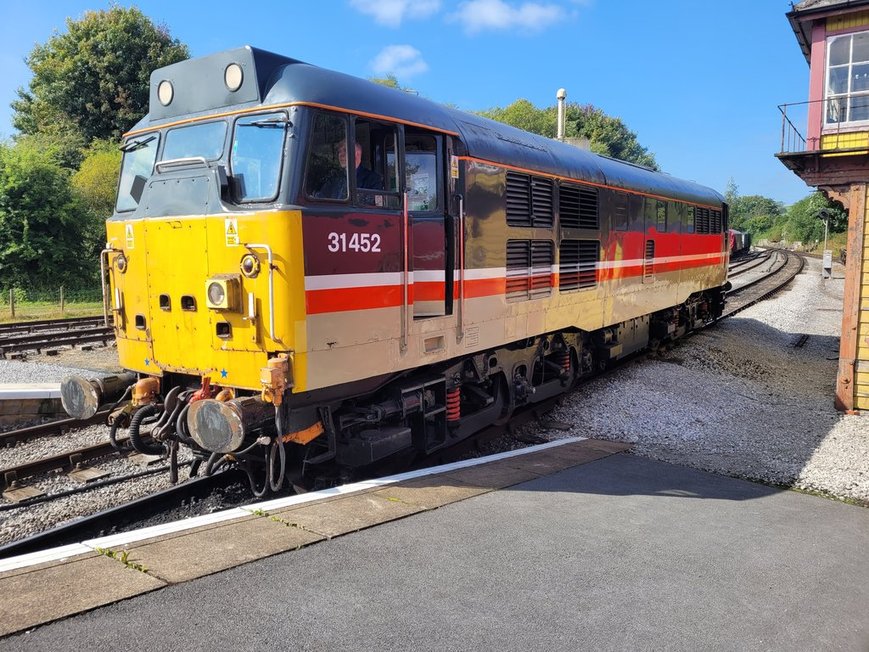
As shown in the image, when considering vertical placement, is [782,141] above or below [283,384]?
above

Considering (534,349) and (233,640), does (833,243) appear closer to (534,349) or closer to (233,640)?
(534,349)

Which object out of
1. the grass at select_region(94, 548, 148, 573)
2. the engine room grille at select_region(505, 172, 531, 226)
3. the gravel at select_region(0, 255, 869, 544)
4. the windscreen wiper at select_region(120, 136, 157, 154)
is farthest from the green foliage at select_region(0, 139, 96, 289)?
the grass at select_region(94, 548, 148, 573)

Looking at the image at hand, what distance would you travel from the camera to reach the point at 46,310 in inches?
965

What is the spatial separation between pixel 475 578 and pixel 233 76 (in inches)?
170

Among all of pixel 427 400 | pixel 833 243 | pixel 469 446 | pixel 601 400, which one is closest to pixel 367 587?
pixel 427 400

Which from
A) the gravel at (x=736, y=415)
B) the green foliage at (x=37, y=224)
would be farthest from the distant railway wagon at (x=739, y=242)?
the green foliage at (x=37, y=224)

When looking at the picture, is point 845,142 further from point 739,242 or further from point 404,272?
point 739,242

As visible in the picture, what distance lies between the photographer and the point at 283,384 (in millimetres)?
4969

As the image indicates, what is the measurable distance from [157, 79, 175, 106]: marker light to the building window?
437 inches

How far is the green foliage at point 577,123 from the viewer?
2544 inches

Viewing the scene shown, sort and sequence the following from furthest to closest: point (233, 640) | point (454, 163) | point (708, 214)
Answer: point (708, 214) < point (454, 163) < point (233, 640)

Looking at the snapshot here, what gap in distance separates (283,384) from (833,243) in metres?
68.5

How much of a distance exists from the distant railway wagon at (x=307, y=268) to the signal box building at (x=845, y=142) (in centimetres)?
614

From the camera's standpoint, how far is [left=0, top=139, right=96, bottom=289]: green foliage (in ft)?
86.1
